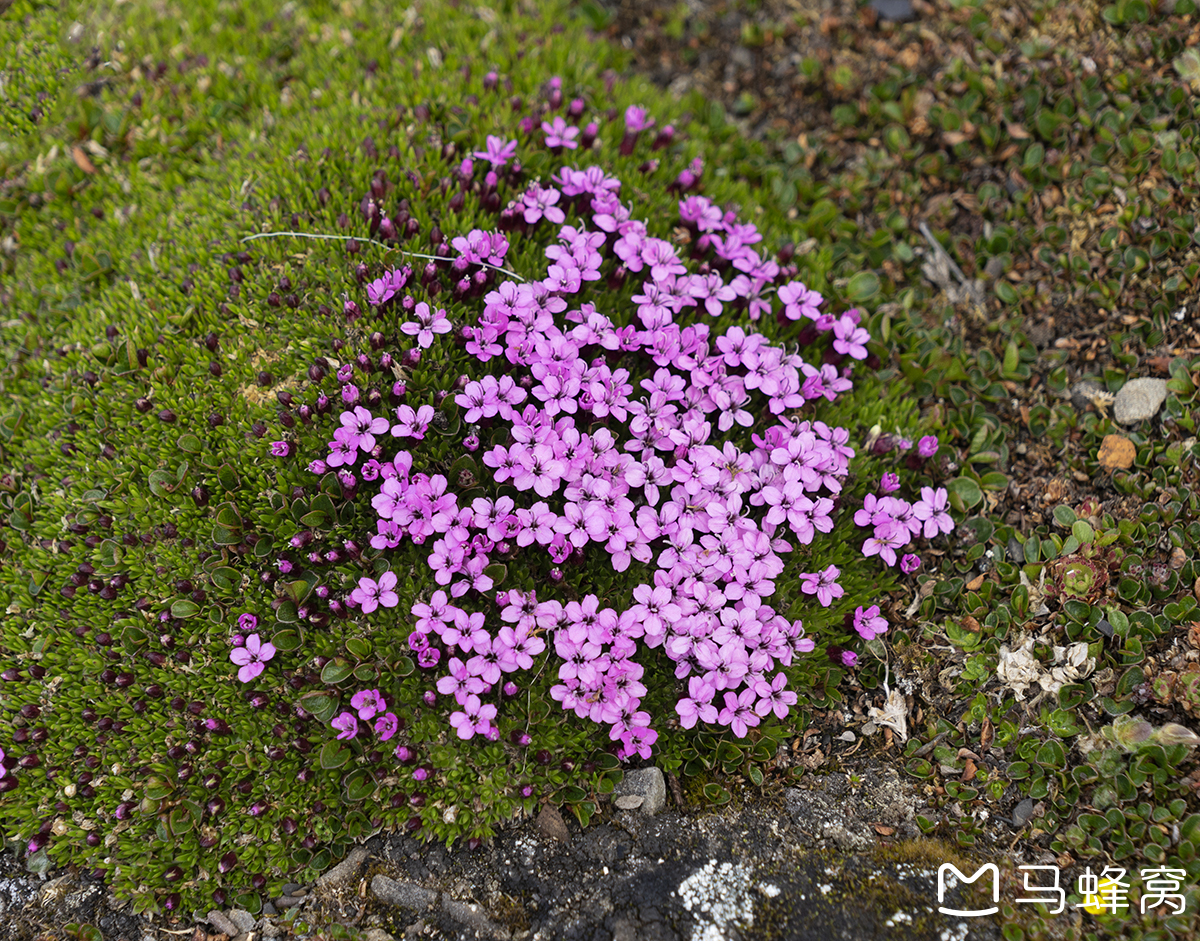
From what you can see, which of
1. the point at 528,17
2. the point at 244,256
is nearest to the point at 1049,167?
the point at 528,17

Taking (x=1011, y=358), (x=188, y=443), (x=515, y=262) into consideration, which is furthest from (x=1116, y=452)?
(x=188, y=443)

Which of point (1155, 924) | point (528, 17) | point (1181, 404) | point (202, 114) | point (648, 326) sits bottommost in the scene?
point (1155, 924)

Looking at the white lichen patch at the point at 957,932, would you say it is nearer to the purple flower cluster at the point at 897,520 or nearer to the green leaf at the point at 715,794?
the green leaf at the point at 715,794

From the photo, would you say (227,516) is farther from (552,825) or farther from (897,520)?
(897,520)

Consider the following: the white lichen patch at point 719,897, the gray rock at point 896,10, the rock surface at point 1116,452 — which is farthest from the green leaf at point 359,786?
the gray rock at point 896,10

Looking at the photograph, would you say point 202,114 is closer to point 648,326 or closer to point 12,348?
point 12,348
